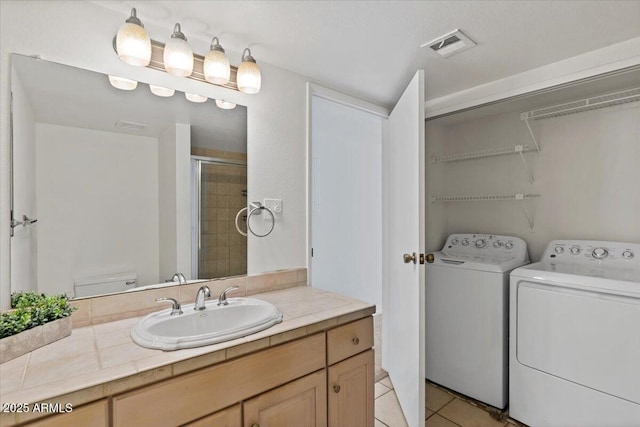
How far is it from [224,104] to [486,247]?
221 centimetres

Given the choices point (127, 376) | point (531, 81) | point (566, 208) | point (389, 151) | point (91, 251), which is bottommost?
point (127, 376)

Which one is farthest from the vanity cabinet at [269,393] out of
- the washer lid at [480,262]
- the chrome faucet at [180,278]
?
the washer lid at [480,262]

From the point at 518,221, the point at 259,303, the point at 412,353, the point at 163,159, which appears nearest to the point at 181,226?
the point at 163,159

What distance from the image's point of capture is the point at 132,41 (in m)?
1.28

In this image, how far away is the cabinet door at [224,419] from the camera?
976 mm

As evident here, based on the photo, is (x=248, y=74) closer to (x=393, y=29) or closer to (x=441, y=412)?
(x=393, y=29)

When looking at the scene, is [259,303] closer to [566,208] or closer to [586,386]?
[586,386]

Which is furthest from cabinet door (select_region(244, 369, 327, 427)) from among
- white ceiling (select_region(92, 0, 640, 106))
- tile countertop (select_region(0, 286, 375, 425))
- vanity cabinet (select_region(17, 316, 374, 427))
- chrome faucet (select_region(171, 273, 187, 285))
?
white ceiling (select_region(92, 0, 640, 106))

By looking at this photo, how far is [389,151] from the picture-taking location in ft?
8.03

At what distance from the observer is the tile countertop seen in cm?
79

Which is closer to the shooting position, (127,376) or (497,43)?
(127,376)

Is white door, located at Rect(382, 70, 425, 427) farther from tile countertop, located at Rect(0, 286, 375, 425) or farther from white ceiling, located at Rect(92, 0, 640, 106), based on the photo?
tile countertop, located at Rect(0, 286, 375, 425)

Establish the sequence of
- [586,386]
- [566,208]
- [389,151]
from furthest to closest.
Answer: [389,151]
[566,208]
[586,386]

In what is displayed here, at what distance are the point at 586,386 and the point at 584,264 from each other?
0.76 m
